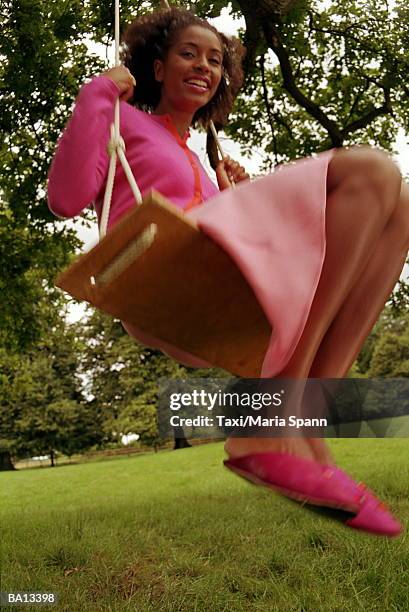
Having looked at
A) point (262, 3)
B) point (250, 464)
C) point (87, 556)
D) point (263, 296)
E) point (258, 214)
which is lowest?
point (87, 556)

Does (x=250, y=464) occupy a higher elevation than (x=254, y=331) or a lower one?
lower

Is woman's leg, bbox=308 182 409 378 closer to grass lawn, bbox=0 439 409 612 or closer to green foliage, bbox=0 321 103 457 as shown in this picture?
grass lawn, bbox=0 439 409 612

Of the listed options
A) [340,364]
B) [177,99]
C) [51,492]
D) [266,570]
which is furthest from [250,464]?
[51,492]

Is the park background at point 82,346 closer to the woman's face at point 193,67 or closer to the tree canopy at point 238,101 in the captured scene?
the tree canopy at point 238,101

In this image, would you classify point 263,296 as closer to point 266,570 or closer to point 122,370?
point 266,570

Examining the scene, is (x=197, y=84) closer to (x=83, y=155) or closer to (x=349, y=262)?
(x=83, y=155)

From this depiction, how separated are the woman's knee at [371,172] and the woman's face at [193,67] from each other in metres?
0.71

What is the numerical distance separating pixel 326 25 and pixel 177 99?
5.32m

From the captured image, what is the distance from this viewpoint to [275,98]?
25.6 feet

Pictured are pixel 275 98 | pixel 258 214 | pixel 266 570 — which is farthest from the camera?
pixel 275 98

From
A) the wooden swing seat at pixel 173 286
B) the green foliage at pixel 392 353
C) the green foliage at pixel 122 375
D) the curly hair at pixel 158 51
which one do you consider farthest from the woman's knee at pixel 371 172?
the green foliage at pixel 392 353

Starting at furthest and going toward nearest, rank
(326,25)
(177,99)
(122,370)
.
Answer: (122,370) → (326,25) → (177,99)

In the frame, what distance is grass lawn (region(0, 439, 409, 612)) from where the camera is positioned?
443cm

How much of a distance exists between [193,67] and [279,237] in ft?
2.87
